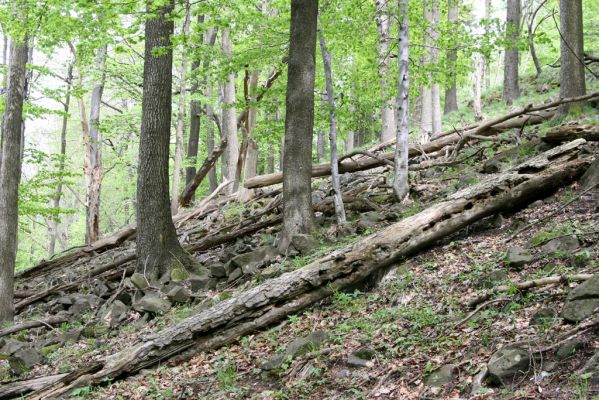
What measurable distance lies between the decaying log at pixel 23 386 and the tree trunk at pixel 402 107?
621cm

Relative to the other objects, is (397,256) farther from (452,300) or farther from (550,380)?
(550,380)

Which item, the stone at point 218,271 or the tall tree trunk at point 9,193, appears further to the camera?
the tall tree trunk at point 9,193

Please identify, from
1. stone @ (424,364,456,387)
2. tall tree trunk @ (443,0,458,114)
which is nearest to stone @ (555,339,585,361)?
stone @ (424,364,456,387)

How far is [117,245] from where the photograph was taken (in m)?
13.9

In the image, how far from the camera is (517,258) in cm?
549

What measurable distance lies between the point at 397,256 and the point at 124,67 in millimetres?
14478

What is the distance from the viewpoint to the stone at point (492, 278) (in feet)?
17.3

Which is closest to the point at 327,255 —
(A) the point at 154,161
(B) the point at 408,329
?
(B) the point at 408,329

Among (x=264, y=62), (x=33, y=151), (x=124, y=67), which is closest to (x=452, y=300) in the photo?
(x=264, y=62)

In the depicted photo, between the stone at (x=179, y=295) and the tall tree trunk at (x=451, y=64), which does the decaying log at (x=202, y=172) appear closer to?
the tall tree trunk at (x=451, y=64)

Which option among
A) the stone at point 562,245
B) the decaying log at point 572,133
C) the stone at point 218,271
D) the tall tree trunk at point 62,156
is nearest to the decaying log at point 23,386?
the stone at point 218,271

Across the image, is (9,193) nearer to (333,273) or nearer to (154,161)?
(154,161)

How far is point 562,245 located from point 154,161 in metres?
6.87

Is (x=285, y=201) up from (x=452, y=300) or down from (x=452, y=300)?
up
